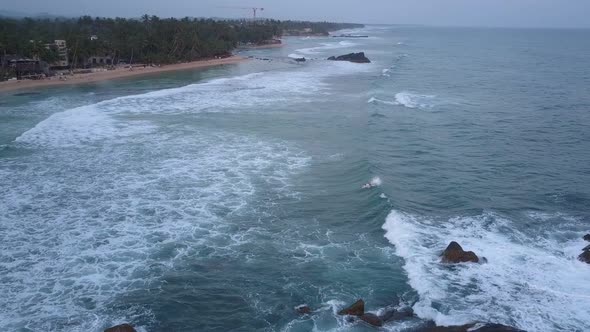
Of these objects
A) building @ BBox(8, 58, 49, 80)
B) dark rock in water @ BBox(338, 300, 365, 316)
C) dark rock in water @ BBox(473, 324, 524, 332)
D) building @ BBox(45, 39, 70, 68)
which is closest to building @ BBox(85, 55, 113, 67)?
building @ BBox(45, 39, 70, 68)

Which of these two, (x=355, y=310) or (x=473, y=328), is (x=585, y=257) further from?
(x=355, y=310)

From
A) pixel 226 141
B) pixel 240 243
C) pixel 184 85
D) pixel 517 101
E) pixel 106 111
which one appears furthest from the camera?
pixel 184 85

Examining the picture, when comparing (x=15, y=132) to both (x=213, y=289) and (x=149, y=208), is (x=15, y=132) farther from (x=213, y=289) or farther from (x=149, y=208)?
(x=213, y=289)

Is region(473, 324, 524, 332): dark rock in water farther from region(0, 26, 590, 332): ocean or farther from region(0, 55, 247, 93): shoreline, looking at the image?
region(0, 55, 247, 93): shoreline

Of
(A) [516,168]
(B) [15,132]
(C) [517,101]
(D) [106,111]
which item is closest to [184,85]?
(D) [106,111]

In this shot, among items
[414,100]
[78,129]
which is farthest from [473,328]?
[414,100]
